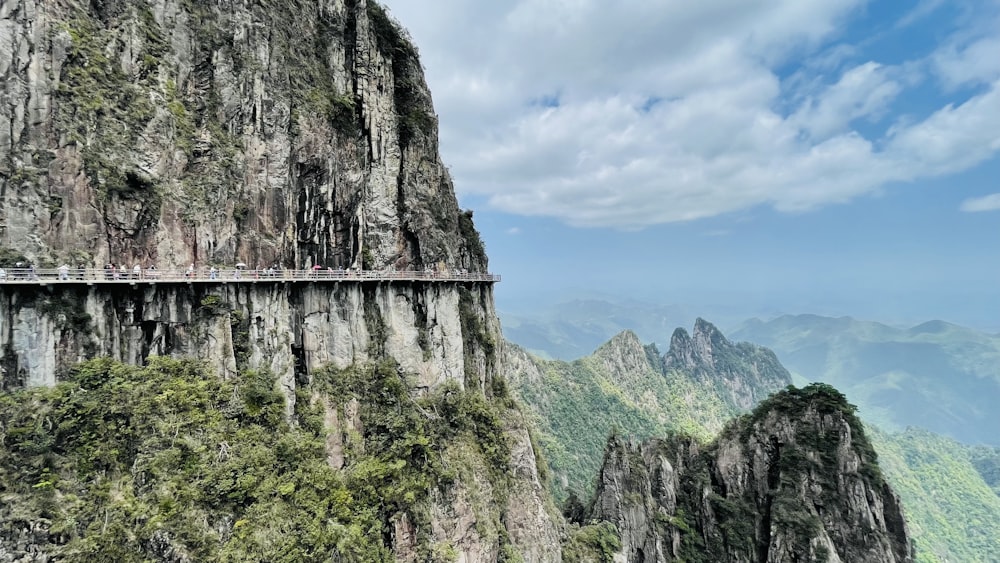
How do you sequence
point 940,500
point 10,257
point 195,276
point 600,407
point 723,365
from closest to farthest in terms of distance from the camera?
point 10,257 < point 195,276 < point 600,407 < point 940,500 < point 723,365

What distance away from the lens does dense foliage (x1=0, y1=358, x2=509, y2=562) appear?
15992 mm

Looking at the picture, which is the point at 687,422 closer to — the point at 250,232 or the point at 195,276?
the point at 250,232

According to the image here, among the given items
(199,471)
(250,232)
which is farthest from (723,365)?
(199,471)

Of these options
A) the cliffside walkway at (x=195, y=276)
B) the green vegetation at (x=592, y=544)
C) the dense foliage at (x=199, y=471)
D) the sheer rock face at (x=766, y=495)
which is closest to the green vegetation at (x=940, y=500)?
the sheer rock face at (x=766, y=495)

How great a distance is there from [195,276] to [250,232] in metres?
4.70

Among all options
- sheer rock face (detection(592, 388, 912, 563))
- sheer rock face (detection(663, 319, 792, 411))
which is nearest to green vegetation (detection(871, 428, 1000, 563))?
sheer rock face (detection(663, 319, 792, 411))

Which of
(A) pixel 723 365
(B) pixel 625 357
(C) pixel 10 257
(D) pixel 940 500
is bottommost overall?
(D) pixel 940 500

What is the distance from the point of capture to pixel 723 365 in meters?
140

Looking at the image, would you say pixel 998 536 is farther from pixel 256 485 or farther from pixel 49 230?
pixel 49 230

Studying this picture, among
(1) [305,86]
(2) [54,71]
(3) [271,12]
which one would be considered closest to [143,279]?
(2) [54,71]

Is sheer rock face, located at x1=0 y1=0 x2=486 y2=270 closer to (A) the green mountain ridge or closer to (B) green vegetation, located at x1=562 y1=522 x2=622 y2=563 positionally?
(B) green vegetation, located at x1=562 y1=522 x2=622 y2=563

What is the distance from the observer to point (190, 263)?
23.7 m

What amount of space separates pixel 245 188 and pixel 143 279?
817 cm

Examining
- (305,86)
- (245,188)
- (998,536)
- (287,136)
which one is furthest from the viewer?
(998,536)
